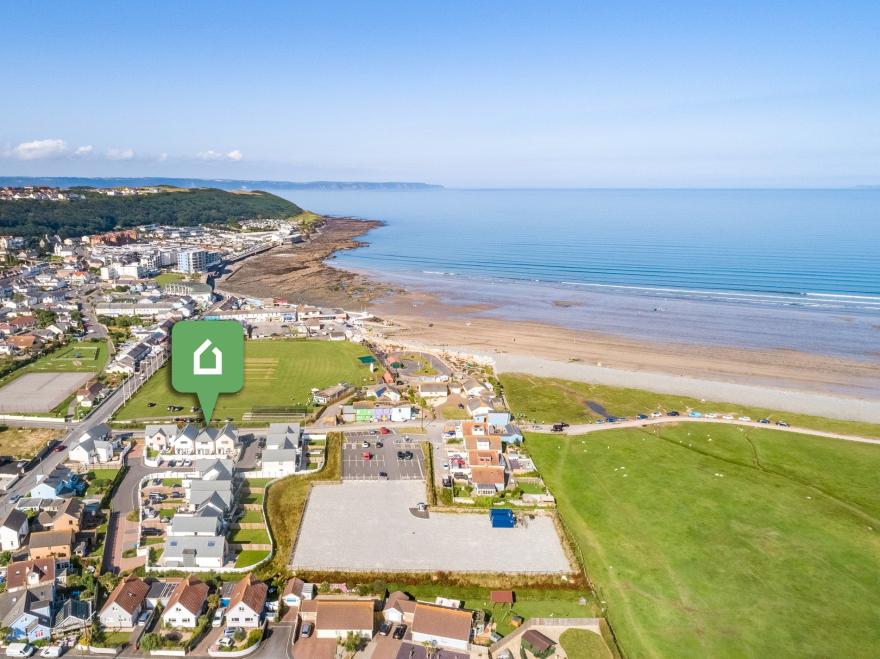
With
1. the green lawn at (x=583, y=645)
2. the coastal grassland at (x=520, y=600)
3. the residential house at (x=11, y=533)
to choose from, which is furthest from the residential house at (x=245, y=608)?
the green lawn at (x=583, y=645)

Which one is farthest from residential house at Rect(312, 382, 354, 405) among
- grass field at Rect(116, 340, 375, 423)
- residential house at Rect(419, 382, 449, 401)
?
residential house at Rect(419, 382, 449, 401)

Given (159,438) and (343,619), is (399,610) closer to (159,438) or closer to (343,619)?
(343,619)

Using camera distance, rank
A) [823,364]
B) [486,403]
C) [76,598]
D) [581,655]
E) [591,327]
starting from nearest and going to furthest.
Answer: [581,655] < [76,598] < [486,403] < [823,364] < [591,327]

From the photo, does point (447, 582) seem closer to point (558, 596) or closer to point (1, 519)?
point (558, 596)

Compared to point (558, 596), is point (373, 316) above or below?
above

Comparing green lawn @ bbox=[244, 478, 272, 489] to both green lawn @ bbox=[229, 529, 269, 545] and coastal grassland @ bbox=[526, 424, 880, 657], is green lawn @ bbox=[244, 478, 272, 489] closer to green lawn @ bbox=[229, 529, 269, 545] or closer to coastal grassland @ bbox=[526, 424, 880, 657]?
green lawn @ bbox=[229, 529, 269, 545]

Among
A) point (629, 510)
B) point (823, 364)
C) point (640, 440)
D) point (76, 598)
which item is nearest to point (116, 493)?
point (76, 598)
